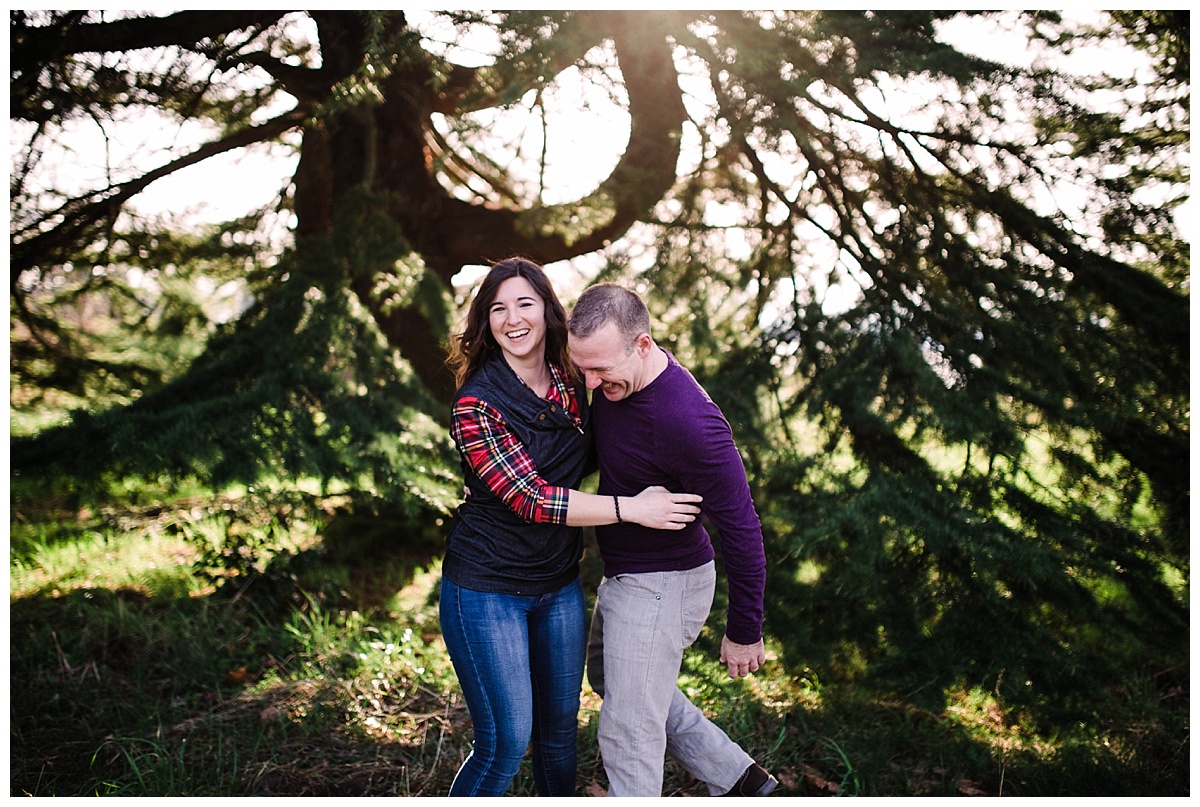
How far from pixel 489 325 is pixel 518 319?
140 mm

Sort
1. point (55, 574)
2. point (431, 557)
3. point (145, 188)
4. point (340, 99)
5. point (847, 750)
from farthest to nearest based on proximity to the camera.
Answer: point (431, 557), point (55, 574), point (145, 188), point (847, 750), point (340, 99)

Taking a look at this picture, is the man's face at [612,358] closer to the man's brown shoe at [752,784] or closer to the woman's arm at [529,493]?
the woman's arm at [529,493]

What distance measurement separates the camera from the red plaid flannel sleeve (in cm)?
207

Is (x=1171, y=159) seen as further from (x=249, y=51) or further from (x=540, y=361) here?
(x=249, y=51)

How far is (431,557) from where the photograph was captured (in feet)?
17.6

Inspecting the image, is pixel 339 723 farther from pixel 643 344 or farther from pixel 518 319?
pixel 643 344

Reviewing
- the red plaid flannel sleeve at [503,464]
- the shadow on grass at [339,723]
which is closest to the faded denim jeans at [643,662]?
the red plaid flannel sleeve at [503,464]

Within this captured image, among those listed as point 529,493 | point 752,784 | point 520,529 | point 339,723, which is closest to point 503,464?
point 529,493

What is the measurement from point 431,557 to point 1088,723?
3913 mm

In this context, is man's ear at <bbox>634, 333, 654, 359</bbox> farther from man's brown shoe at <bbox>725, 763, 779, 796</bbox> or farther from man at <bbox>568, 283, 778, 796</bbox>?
man's brown shoe at <bbox>725, 763, 779, 796</bbox>

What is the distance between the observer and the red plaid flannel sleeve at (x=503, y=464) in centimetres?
207

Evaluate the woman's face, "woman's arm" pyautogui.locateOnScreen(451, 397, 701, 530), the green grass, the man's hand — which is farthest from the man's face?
the green grass

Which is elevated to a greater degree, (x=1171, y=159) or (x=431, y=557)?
(x=1171, y=159)
